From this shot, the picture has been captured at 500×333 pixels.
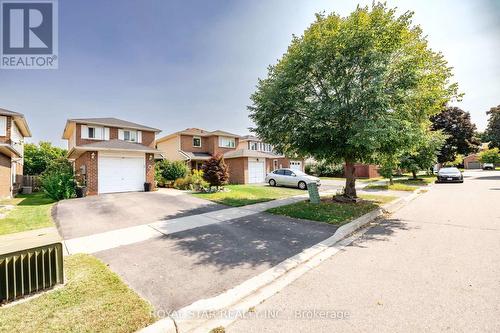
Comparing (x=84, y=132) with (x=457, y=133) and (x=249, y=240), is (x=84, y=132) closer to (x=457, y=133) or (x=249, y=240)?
(x=249, y=240)

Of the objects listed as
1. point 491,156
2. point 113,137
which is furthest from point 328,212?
point 491,156

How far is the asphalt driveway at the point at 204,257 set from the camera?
148 inches

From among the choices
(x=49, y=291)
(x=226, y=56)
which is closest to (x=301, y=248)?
(x=49, y=291)

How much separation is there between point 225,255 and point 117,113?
73.7 feet

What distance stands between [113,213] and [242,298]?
27.3 ft

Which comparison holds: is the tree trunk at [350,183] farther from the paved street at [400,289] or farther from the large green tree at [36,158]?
the large green tree at [36,158]

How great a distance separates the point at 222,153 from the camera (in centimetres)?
2700

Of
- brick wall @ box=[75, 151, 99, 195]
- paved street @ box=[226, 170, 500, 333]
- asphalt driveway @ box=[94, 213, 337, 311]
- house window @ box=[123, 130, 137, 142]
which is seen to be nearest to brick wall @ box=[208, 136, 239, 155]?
house window @ box=[123, 130, 137, 142]

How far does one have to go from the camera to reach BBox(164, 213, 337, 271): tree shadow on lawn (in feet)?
16.4

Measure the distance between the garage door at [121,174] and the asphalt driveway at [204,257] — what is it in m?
12.3

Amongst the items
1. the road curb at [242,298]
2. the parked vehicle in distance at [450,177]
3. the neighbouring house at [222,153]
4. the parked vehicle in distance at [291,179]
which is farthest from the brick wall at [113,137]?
the parked vehicle in distance at [450,177]

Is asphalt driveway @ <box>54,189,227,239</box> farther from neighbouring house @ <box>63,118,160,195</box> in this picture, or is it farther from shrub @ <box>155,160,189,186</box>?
shrub @ <box>155,160,189,186</box>

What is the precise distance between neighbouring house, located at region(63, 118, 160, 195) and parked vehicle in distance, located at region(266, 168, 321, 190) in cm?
1031

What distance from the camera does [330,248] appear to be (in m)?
5.74
